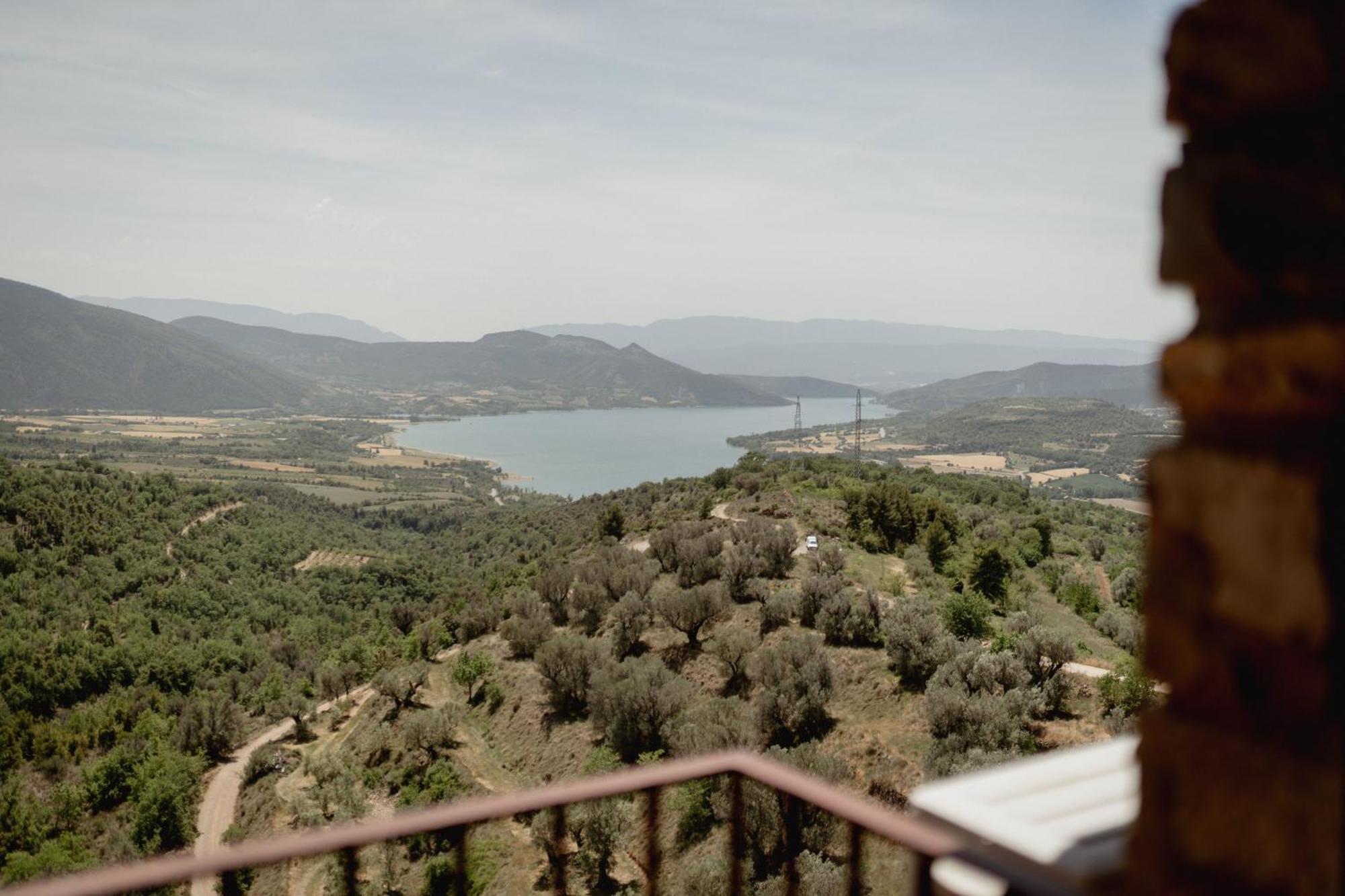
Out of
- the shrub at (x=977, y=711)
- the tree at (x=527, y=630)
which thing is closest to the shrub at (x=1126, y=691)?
the shrub at (x=977, y=711)

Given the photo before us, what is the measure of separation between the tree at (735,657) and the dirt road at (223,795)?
28.1 feet

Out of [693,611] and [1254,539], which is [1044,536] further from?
[1254,539]

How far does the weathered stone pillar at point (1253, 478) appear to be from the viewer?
859 millimetres

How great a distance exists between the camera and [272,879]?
12805 mm

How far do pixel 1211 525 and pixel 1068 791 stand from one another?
0.72m

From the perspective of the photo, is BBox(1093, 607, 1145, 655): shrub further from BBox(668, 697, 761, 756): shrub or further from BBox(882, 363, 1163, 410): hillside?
BBox(882, 363, 1163, 410): hillside

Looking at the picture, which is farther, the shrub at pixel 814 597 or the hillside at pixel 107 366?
the hillside at pixel 107 366

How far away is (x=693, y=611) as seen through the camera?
15.8 metres

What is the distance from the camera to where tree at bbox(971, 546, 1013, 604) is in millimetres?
17078

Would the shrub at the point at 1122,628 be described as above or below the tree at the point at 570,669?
above

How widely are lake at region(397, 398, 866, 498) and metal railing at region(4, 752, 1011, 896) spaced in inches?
2940

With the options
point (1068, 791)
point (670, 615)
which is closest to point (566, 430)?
point (670, 615)

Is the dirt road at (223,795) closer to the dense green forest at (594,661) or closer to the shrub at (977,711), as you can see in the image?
the dense green forest at (594,661)

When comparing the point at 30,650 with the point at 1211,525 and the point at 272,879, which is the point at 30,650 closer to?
the point at 272,879
